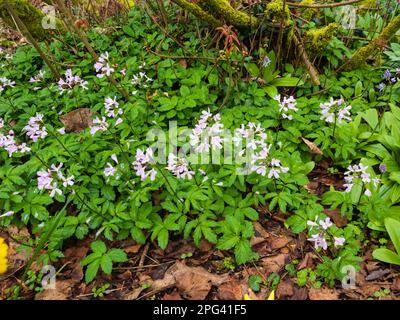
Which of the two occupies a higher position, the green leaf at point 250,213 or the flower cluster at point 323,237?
the flower cluster at point 323,237

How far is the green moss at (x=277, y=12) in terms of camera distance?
3.62 m

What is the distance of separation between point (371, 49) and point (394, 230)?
7.07 feet

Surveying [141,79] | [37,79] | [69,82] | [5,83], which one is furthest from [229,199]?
[5,83]

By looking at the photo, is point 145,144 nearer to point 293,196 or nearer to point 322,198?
point 293,196

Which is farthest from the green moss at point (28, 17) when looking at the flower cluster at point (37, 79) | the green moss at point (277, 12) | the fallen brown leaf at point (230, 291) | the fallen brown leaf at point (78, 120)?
the fallen brown leaf at point (230, 291)

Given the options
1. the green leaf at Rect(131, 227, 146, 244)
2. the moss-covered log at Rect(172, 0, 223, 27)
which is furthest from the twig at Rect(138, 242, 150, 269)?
the moss-covered log at Rect(172, 0, 223, 27)

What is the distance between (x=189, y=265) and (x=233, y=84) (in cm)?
189

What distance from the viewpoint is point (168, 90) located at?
148 inches

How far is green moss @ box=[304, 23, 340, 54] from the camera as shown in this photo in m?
3.76

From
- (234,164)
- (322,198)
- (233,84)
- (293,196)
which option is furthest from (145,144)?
(322,198)

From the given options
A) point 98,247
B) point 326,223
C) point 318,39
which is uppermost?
point 318,39

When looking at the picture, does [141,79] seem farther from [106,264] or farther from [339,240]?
[339,240]

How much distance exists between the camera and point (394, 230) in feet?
8.49

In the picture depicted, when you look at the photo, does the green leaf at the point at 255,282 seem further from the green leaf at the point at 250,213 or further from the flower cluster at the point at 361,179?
the flower cluster at the point at 361,179
